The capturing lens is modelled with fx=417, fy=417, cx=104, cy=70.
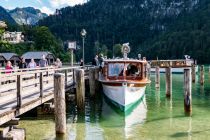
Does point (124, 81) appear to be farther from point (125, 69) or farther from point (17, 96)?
point (17, 96)

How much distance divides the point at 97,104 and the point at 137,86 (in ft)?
14.6

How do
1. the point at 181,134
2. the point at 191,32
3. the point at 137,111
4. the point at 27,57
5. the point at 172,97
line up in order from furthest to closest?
the point at 191,32
the point at 27,57
the point at 172,97
the point at 137,111
the point at 181,134

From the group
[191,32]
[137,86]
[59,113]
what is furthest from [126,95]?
[191,32]

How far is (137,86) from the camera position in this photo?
85.4ft

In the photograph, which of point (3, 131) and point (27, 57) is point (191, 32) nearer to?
point (27, 57)

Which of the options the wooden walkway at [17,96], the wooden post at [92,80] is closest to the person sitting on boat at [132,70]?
the wooden post at [92,80]

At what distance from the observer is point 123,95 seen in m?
24.3

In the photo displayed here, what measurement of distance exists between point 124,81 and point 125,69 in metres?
2.91

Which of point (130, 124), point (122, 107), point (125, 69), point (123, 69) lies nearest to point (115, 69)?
point (123, 69)

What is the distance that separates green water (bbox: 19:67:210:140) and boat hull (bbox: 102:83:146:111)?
0.59 metres

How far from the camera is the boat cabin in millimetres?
27750

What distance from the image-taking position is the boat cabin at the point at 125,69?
2775cm

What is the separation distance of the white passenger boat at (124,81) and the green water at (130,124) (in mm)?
800

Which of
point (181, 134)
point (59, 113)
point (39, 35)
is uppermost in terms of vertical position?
point (39, 35)
